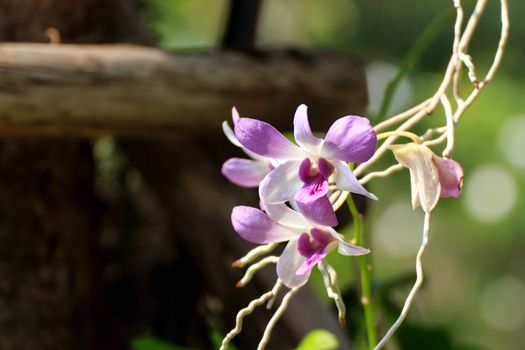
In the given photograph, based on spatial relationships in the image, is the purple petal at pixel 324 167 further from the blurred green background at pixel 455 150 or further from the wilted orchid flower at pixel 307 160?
the blurred green background at pixel 455 150

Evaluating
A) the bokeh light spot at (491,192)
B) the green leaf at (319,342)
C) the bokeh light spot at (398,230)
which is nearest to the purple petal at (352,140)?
the green leaf at (319,342)

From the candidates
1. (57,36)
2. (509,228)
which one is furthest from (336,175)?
(509,228)

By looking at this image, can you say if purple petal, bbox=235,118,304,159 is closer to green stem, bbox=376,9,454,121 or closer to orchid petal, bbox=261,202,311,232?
orchid petal, bbox=261,202,311,232

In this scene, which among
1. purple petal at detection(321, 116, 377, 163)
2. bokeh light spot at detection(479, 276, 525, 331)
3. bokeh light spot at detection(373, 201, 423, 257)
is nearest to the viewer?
purple petal at detection(321, 116, 377, 163)

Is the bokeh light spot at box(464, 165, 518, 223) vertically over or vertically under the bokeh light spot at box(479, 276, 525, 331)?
over

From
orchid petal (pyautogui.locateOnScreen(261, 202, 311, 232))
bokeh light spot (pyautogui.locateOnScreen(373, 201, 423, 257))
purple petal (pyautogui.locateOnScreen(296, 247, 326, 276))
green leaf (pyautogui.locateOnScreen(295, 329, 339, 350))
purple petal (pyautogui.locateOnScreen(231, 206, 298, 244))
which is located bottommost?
bokeh light spot (pyautogui.locateOnScreen(373, 201, 423, 257))

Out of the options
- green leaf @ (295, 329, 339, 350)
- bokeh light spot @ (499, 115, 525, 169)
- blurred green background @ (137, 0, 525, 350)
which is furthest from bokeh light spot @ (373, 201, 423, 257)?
green leaf @ (295, 329, 339, 350)

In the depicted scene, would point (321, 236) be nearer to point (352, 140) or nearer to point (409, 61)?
point (352, 140)

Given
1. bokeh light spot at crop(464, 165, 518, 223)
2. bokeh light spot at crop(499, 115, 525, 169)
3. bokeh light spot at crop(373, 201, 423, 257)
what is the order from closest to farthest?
bokeh light spot at crop(499, 115, 525, 169) < bokeh light spot at crop(464, 165, 518, 223) < bokeh light spot at crop(373, 201, 423, 257)
